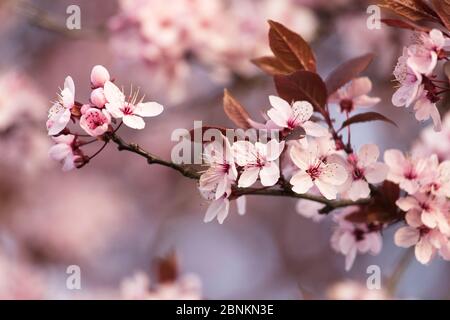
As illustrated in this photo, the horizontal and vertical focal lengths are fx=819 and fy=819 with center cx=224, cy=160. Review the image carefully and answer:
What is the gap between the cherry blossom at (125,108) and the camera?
1.34 metres

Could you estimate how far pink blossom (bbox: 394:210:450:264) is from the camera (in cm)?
146

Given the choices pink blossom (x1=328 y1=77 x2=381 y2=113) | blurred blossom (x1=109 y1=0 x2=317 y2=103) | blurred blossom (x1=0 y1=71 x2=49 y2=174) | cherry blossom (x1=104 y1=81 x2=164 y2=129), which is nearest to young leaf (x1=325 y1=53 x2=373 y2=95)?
pink blossom (x1=328 y1=77 x2=381 y2=113)

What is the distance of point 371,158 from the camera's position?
1469mm

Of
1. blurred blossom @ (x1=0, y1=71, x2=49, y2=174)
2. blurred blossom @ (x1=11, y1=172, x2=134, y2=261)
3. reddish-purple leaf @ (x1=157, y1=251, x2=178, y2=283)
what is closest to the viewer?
reddish-purple leaf @ (x1=157, y1=251, x2=178, y2=283)

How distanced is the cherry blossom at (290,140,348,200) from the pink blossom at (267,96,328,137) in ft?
0.15

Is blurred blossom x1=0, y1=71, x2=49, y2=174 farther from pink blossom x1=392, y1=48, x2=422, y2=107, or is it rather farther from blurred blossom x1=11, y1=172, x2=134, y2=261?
pink blossom x1=392, y1=48, x2=422, y2=107

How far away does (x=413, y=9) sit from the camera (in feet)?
4.71

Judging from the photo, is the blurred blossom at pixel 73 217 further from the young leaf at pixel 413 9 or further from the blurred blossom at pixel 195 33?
the young leaf at pixel 413 9

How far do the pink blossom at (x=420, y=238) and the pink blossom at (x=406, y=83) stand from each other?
0.76 ft

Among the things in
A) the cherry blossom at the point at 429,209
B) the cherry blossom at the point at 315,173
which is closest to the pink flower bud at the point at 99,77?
the cherry blossom at the point at 315,173

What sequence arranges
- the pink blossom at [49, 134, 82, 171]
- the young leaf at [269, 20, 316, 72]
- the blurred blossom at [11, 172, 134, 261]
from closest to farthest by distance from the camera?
1. the pink blossom at [49, 134, 82, 171]
2. the young leaf at [269, 20, 316, 72]
3. the blurred blossom at [11, 172, 134, 261]

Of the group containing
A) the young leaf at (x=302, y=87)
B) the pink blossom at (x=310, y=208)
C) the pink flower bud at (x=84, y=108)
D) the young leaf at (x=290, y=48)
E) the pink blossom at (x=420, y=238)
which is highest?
the young leaf at (x=290, y=48)
